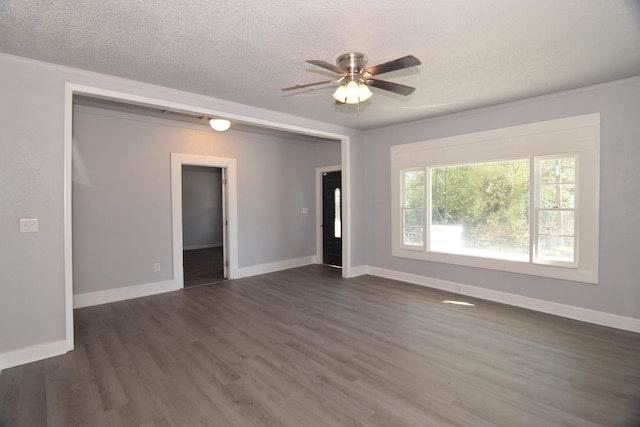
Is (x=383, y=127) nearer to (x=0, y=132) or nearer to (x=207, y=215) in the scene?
(x=0, y=132)

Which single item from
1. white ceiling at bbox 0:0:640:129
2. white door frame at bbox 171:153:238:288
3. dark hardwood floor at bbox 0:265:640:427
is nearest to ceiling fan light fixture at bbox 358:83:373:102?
white ceiling at bbox 0:0:640:129

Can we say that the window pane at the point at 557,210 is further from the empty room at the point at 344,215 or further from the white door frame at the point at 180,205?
the white door frame at the point at 180,205

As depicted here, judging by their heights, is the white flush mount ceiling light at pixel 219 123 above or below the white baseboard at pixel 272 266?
above

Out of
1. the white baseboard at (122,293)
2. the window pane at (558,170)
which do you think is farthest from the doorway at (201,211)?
the window pane at (558,170)

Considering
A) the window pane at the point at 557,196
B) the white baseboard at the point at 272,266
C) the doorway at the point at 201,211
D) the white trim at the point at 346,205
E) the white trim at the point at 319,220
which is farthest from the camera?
the doorway at the point at 201,211

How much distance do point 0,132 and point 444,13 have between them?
374 cm

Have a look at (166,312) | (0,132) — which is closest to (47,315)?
(166,312)

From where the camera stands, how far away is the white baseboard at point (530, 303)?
3.44m

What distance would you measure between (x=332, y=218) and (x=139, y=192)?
3.75m

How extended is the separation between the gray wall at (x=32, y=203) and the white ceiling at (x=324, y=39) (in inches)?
9.8

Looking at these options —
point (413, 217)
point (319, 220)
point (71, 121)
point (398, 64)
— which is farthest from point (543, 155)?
point (71, 121)

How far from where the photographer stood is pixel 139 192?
4793 millimetres

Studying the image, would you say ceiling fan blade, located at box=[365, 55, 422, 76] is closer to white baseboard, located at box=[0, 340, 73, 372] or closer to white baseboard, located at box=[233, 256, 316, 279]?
white baseboard, located at box=[0, 340, 73, 372]

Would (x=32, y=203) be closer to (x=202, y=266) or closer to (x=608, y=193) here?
(x=202, y=266)
